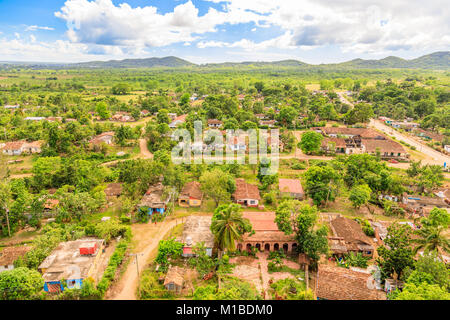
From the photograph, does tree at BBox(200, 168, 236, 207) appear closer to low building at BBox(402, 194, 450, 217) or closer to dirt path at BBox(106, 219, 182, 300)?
dirt path at BBox(106, 219, 182, 300)

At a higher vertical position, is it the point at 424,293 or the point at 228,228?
the point at 228,228

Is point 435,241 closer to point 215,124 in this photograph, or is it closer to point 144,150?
point 144,150

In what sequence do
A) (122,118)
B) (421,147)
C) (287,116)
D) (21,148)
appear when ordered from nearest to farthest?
(21,148), (421,147), (287,116), (122,118)

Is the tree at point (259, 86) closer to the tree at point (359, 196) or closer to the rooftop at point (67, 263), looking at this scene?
the tree at point (359, 196)

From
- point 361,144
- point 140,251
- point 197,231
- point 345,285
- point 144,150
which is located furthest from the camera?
point 361,144

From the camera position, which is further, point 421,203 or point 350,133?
point 350,133

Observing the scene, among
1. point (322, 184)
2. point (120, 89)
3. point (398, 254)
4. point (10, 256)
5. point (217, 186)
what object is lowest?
point (10, 256)

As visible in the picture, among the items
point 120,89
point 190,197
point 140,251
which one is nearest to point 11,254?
point 140,251

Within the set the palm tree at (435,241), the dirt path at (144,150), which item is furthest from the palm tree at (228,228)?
the dirt path at (144,150)
